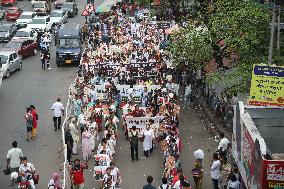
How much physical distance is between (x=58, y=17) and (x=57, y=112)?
1107 inches

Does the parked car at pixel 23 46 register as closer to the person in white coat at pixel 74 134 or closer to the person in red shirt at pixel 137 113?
the person in red shirt at pixel 137 113

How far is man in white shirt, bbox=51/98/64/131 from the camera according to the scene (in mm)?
26844

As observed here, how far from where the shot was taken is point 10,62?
37.7m

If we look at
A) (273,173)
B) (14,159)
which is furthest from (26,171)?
(273,173)

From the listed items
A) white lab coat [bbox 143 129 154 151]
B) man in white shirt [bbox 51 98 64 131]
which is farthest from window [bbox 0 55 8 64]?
white lab coat [bbox 143 129 154 151]

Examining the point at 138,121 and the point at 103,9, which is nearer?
the point at 138,121

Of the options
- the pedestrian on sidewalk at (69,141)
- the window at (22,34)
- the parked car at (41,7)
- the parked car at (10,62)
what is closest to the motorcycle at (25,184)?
the pedestrian on sidewalk at (69,141)

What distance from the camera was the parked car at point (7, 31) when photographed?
1837 inches

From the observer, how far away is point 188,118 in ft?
98.3

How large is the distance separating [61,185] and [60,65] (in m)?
21.0

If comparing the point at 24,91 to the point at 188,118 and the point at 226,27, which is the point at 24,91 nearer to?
the point at 188,118

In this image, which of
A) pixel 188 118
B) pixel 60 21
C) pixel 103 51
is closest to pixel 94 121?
pixel 188 118

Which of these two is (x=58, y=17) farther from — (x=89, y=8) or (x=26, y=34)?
(x=26, y=34)

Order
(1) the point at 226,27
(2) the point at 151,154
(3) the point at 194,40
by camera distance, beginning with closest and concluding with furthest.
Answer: (2) the point at 151,154, (1) the point at 226,27, (3) the point at 194,40
